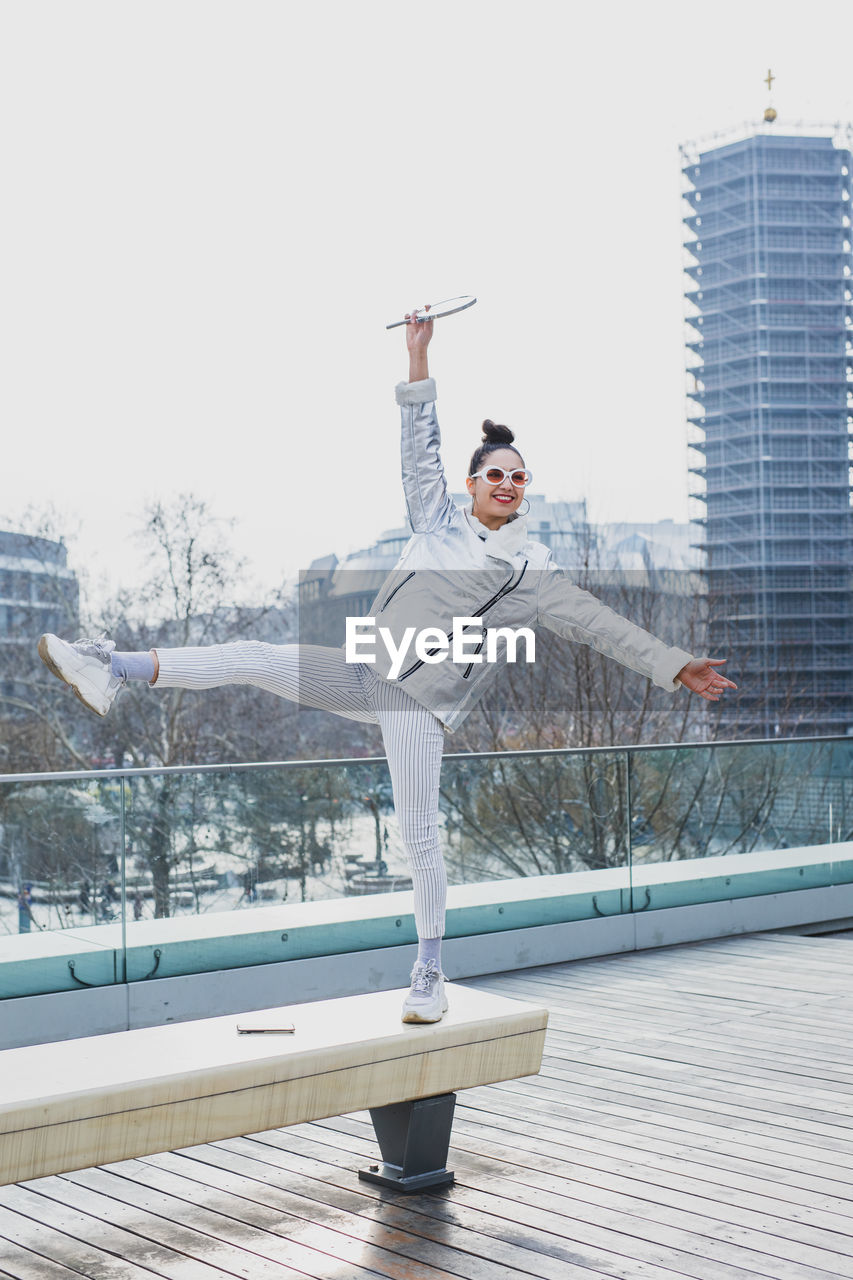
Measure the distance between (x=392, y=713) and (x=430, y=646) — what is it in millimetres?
216

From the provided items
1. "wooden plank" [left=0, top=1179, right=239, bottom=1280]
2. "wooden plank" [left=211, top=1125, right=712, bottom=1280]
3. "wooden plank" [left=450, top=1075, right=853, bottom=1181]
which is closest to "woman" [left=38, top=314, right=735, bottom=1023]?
"wooden plank" [left=211, top=1125, right=712, bottom=1280]

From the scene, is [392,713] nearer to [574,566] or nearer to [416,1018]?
[416,1018]

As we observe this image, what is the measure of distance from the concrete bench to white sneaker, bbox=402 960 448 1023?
30mm

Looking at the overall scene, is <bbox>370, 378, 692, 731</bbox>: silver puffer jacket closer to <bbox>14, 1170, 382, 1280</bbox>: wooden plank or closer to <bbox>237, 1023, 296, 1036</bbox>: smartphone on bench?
<bbox>237, 1023, 296, 1036</bbox>: smartphone on bench

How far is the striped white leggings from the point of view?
327 cm

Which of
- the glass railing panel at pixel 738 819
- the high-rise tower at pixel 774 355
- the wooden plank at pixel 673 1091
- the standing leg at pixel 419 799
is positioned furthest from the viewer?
the high-rise tower at pixel 774 355

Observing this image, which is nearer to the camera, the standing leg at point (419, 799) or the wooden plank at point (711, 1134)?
the standing leg at point (419, 799)

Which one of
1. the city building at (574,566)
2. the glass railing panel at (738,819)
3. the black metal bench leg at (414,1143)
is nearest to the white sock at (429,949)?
the black metal bench leg at (414,1143)

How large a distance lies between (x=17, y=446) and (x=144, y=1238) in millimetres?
34810

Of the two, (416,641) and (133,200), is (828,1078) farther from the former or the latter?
(133,200)

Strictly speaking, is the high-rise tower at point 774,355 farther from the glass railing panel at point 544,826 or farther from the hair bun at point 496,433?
the hair bun at point 496,433

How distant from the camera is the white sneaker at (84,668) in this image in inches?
122

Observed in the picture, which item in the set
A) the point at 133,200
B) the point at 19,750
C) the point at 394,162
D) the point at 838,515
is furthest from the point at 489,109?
the point at 838,515

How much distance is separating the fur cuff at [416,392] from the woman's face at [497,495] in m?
0.28
